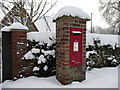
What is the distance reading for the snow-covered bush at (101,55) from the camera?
4.08 metres

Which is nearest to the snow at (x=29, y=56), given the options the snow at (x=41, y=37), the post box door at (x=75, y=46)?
the snow at (x=41, y=37)

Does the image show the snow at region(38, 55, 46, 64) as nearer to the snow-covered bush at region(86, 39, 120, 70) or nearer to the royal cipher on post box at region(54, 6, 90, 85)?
the royal cipher on post box at region(54, 6, 90, 85)

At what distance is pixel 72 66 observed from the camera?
9.73 feet

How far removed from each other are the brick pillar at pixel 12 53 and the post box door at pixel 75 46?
56.3 inches

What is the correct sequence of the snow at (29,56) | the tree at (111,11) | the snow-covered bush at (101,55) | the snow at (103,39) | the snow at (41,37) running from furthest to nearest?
the tree at (111,11) < the snow at (103,39) < the snow-covered bush at (101,55) < the snow at (41,37) < the snow at (29,56)

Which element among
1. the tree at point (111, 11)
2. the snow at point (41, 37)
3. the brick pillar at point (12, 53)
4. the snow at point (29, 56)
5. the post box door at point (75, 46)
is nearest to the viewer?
the post box door at point (75, 46)

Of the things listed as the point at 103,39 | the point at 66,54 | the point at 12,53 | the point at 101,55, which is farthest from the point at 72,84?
the point at 103,39

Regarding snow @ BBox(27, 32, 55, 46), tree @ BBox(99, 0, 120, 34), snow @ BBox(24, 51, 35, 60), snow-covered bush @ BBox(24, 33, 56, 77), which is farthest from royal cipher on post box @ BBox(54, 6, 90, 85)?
tree @ BBox(99, 0, 120, 34)

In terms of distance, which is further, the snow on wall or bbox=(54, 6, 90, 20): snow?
the snow on wall

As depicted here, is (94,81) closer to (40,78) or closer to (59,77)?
(59,77)

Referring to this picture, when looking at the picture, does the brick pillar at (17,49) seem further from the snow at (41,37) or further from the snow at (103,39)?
the snow at (103,39)

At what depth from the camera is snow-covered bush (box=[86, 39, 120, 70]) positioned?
4082 mm

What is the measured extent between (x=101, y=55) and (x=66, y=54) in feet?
6.48

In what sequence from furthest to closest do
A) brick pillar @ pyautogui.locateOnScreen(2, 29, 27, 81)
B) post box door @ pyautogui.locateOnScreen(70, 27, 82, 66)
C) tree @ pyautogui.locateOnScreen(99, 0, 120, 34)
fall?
tree @ pyautogui.locateOnScreen(99, 0, 120, 34)
brick pillar @ pyautogui.locateOnScreen(2, 29, 27, 81)
post box door @ pyautogui.locateOnScreen(70, 27, 82, 66)
